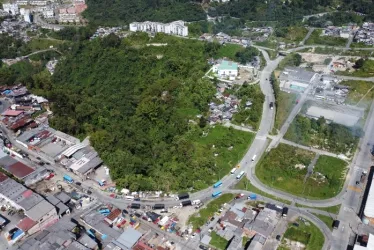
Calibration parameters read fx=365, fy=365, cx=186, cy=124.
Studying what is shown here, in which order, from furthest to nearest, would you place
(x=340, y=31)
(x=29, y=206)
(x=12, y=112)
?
(x=340, y=31)
(x=12, y=112)
(x=29, y=206)

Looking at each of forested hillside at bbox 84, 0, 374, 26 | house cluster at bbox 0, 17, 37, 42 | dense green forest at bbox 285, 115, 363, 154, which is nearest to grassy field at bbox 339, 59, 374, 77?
dense green forest at bbox 285, 115, 363, 154

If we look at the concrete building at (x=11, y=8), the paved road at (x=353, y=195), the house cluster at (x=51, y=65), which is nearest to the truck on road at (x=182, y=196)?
the paved road at (x=353, y=195)

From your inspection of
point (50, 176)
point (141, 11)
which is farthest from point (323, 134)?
point (141, 11)

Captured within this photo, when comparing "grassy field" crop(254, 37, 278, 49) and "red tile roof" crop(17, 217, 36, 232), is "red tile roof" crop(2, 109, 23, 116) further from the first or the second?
"grassy field" crop(254, 37, 278, 49)

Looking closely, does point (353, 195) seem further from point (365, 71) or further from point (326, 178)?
point (365, 71)

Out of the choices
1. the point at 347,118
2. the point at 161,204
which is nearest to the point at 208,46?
the point at 347,118

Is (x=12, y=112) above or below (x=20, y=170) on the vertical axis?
above
